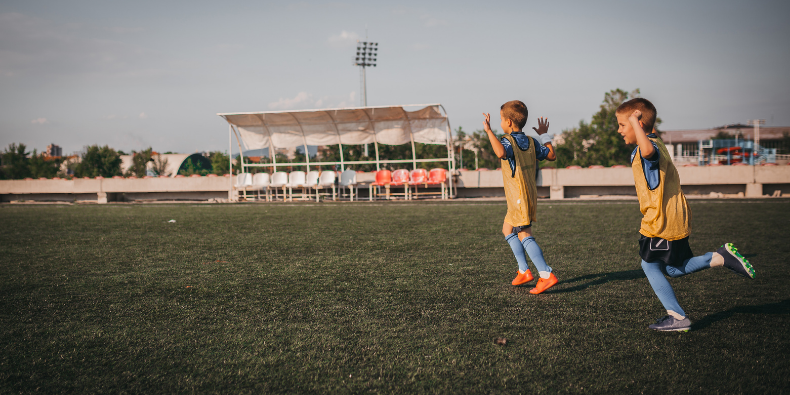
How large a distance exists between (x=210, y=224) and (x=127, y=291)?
5.79 meters

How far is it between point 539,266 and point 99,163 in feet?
111

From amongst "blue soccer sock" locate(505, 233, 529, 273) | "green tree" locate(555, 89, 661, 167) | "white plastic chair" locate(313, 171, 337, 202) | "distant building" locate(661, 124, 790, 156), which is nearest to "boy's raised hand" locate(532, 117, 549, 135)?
"blue soccer sock" locate(505, 233, 529, 273)

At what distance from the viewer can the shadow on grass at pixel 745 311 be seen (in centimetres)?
287

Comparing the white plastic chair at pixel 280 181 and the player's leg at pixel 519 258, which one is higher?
the white plastic chair at pixel 280 181

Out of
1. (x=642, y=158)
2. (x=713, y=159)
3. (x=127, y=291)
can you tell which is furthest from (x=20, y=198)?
(x=713, y=159)

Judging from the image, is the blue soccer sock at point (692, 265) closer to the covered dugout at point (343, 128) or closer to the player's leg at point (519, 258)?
the player's leg at point (519, 258)

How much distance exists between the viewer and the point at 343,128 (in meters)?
20.1

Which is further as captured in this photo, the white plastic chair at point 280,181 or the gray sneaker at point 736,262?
the white plastic chair at point 280,181

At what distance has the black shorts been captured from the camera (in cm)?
273

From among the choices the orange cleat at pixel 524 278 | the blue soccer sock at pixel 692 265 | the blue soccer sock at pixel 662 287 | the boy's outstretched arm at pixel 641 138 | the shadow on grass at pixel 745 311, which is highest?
the boy's outstretched arm at pixel 641 138

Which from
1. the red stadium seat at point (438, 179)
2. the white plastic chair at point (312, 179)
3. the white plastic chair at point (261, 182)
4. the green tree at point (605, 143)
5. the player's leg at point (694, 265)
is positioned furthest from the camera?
the green tree at point (605, 143)

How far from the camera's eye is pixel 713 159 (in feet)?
103

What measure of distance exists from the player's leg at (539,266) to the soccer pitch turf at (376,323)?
0.40ft

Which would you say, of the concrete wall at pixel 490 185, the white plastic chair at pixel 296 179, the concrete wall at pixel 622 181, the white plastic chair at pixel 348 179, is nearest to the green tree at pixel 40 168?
the concrete wall at pixel 490 185
